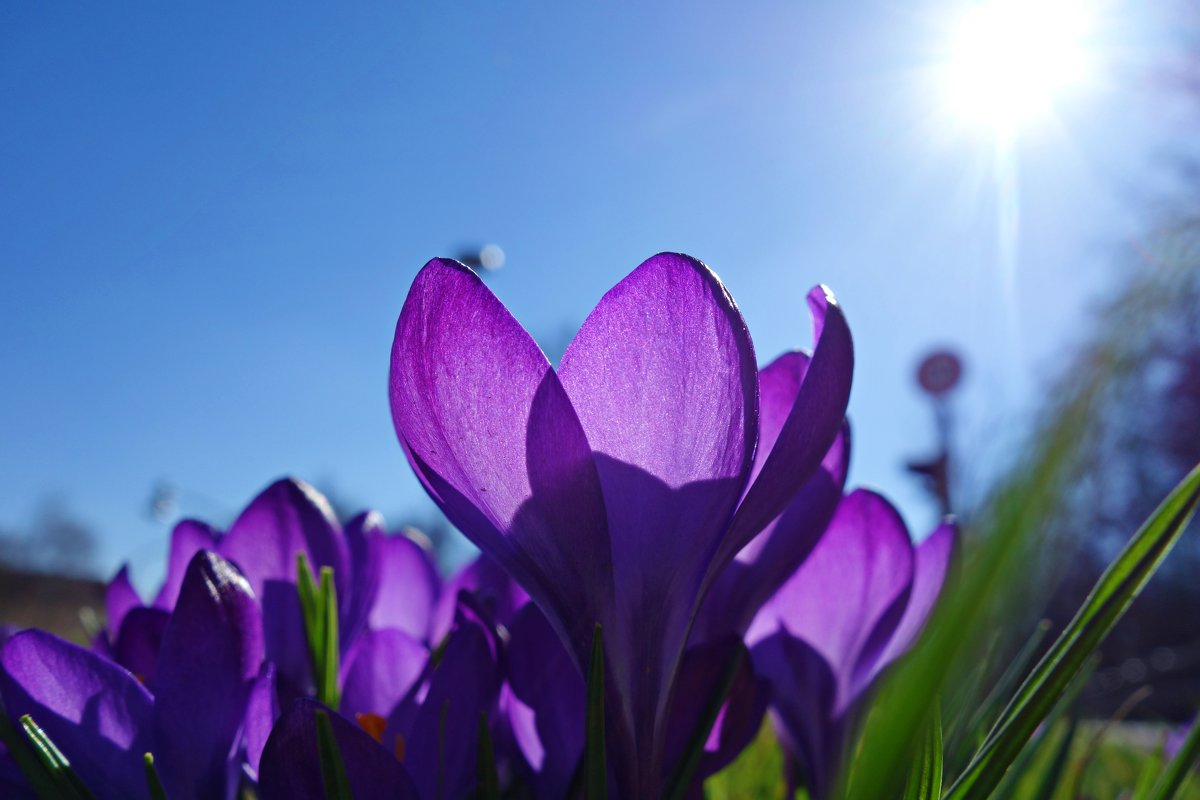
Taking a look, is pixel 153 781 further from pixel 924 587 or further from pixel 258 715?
pixel 924 587

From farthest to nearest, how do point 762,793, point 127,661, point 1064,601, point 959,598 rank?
point 1064,601 → point 762,793 → point 127,661 → point 959,598

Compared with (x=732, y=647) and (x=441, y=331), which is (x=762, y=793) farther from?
(x=441, y=331)

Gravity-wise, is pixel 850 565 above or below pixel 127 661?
above

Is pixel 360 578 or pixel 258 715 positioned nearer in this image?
pixel 258 715

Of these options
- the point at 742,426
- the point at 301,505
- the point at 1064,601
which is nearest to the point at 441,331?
the point at 742,426

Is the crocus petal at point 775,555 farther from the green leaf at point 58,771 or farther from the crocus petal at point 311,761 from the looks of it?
the green leaf at point 58,771

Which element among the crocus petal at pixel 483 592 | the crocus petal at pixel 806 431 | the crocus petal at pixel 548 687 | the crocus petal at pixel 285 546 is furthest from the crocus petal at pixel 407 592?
the crocus petal at pixel 806 431

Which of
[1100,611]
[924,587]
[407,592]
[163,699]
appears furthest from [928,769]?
[407,592]
